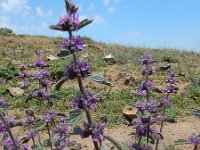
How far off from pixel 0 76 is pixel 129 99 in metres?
4.62

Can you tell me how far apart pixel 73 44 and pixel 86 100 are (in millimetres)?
395

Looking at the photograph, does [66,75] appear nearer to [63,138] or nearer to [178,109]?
A: [63,138]

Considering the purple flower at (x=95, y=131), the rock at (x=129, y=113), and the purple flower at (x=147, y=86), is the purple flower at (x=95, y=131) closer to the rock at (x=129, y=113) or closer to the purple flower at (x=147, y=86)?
the purple flower at (x=147, y=86)

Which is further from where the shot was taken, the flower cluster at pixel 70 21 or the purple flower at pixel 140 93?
the purple flower at pixel 140 93

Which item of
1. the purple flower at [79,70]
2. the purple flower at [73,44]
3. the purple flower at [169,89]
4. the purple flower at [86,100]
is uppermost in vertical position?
the purple flower at [73,44]

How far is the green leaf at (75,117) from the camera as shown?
262cm

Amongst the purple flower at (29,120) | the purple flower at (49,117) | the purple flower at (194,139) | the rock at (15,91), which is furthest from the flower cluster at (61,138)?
the rock at (15,91)

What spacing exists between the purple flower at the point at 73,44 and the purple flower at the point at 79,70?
109 millimetres

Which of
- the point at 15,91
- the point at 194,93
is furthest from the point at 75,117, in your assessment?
the point at 194,93

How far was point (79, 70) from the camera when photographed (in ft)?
8.88

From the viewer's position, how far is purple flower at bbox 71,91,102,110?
280cm

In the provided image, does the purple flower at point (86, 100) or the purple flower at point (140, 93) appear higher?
the purple flower at point (86, 100)

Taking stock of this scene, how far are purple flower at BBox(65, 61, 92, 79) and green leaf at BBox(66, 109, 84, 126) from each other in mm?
236

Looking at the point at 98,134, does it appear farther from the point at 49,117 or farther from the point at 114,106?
the point at 114,106
